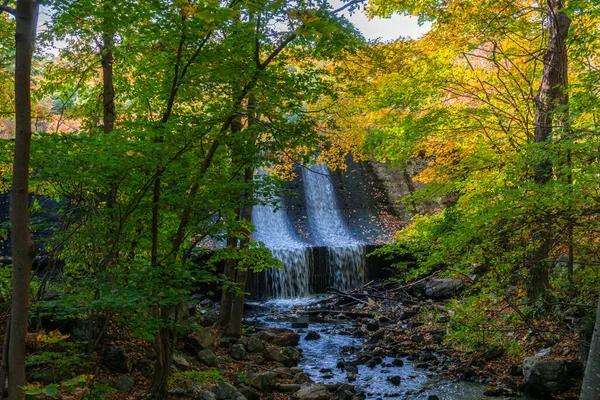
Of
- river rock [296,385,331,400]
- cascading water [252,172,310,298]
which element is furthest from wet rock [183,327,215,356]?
cascading water [252,172,310,298]

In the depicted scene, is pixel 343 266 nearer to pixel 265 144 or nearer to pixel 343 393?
pixel 343 393

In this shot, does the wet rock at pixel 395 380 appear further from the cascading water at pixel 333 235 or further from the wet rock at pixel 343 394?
the cascading water at pixel 333 235

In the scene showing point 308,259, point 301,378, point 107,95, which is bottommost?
point 301,378

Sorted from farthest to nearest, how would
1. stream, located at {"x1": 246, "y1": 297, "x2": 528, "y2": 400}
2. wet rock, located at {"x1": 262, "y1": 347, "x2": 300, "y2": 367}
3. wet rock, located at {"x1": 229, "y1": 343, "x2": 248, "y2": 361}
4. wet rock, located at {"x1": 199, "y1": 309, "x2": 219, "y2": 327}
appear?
wet rock, located at {"x1": 199, "y1": 309, "x2": 219, "y2": 327} < wet rock, located at {"x1": 262, "y1": 347, "x2": 300, "y2": 367} < wet rock, located at {"x1": 229, "y1": 343, "x2": 248, "y2": 361} < stream, located at {"x1": 246, "y1": 297, "x2": 528, "y2": 400}

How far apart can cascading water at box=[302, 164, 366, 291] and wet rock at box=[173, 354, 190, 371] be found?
251 inches

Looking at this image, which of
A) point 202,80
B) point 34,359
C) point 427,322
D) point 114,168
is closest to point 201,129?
point 202,80

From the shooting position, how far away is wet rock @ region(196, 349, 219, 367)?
282 inches

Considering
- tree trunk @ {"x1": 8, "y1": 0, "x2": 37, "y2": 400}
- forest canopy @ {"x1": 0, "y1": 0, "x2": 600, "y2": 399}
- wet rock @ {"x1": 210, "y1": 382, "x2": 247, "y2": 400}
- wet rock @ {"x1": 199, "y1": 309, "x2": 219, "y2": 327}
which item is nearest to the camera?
tree trunk @ {"x1": 8, "y1": 0, "x2": 37, "y2": 400}

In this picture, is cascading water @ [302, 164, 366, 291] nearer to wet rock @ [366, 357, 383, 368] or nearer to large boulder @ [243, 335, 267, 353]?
large boulder @ [243, 335, 267, 353]

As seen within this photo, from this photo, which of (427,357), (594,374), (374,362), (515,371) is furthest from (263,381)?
(594,374)

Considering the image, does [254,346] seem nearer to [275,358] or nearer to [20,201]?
[275,358]

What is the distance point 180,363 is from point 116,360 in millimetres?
1039

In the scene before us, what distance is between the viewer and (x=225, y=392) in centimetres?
572

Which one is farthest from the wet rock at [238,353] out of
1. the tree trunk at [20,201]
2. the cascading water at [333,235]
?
the tree trunk at [20,201]
